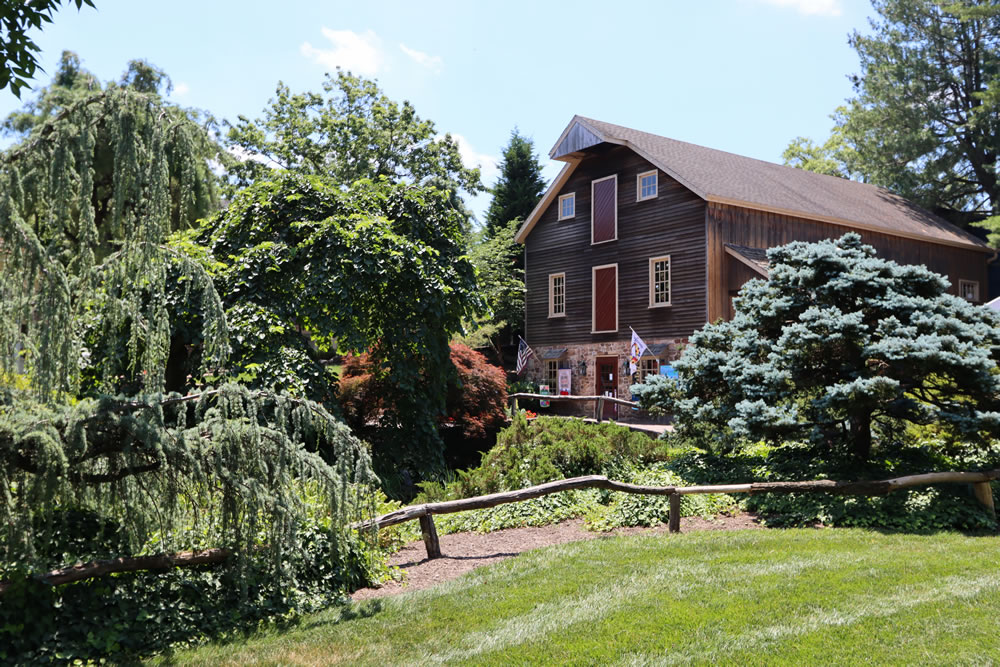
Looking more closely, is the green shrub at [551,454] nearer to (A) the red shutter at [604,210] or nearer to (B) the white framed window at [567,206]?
(A) the red shutter at [604,210]

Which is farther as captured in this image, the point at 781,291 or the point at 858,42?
the point at 858,42

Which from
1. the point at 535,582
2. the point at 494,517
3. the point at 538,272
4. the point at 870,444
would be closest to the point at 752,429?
the point at 870,444

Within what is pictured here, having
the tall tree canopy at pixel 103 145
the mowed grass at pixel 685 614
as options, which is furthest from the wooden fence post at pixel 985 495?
the tall tree canopy at pixel 103 145

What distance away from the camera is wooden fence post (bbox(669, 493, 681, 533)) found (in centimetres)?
885

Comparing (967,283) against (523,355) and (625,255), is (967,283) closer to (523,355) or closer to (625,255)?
(625,255)

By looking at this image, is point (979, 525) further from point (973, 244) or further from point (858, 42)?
point (858, 42)

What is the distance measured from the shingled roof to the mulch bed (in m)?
14.3

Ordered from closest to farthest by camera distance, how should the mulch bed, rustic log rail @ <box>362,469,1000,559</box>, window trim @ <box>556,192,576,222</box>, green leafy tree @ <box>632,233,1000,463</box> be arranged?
the mulch bed, rustic log rail @ <box>362,469,1000,559</box>, green leafy tree @ <box>632,233,1000,463</box>, window trim @ <box>556,192,576,222</box>

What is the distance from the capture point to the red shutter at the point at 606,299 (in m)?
25.3

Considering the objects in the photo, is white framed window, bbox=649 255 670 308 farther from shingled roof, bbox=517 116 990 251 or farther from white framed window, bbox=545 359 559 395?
white framed window, bbox=545 359 559 395

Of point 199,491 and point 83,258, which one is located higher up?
point 83,258

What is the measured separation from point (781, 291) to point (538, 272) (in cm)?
1698

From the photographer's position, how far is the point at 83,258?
210 inches

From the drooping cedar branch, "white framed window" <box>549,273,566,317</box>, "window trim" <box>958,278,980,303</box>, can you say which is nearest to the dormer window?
"white framed window" <box>549,273,566,317</box>
